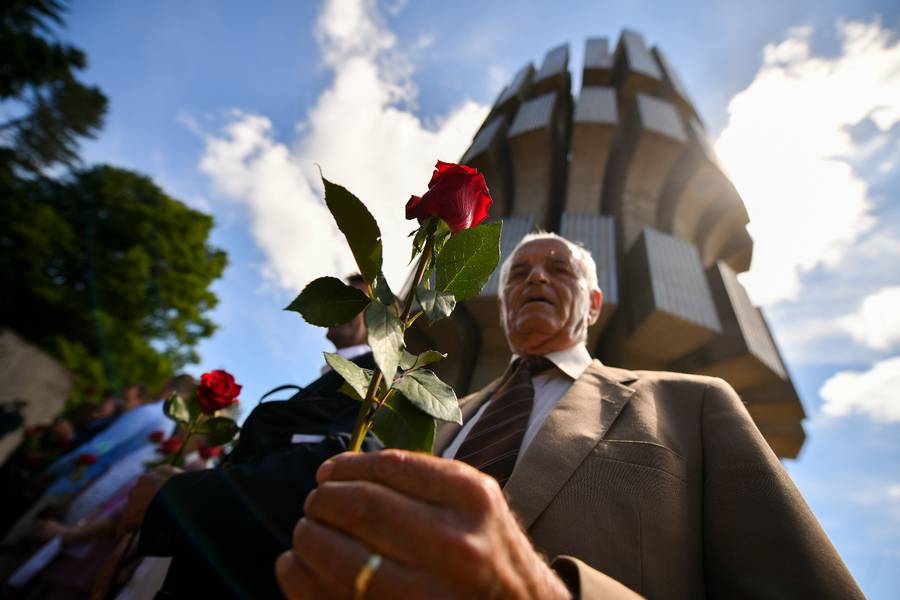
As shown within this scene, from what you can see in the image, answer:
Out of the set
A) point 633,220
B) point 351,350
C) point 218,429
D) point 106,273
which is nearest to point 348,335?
point 351,350

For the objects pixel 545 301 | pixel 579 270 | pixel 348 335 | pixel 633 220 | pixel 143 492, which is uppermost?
pixel 633 220

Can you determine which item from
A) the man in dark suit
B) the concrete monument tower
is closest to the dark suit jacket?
the man in dark suit

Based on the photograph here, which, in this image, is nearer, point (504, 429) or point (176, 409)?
point (504, 429)

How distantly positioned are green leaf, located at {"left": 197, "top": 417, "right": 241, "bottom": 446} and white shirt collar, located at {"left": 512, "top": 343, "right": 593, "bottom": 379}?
1402 millimetres

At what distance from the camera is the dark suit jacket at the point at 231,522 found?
1.17 meters

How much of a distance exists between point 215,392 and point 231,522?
21.9 inches

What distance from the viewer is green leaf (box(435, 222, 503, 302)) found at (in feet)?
2.02

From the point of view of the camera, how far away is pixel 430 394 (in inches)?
21.6

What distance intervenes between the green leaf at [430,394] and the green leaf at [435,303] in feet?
0.29

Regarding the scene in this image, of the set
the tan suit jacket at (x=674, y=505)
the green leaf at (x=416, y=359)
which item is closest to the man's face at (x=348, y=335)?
the tan suit jacket at (x=674, y=505)

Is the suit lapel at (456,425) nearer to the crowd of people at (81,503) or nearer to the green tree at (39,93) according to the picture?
the crowd of people at (81,503)

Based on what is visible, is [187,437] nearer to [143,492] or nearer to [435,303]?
[143,492]

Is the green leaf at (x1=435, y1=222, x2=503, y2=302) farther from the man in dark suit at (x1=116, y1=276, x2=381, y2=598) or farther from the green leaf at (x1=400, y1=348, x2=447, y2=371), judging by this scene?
the man in dark suit at (x1=116, y1=276, x2=381, y2=598)

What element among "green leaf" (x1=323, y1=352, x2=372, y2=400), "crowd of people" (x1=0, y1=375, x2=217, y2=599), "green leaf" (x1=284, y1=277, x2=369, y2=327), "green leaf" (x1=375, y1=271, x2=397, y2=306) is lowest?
"crowd of people" (x1=0, y1=375, x2=217, y2=599)
